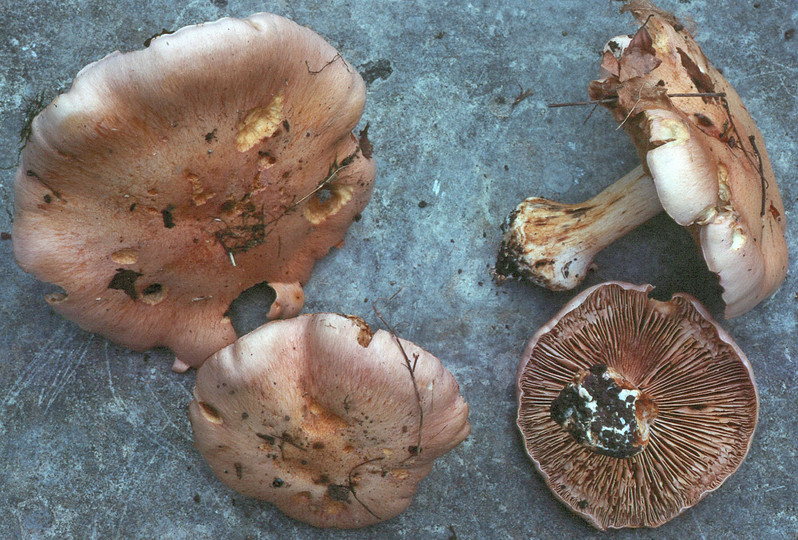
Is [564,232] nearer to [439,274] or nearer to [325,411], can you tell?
[439,274]

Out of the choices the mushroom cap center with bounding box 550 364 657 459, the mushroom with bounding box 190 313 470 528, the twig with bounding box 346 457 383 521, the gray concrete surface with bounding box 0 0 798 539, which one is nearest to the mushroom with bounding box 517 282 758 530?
the mushroom cap center with bounding box 550 364 657 459

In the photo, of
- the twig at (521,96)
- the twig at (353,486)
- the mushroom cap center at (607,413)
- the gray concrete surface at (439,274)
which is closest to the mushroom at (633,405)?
the mushroom cap center at (607,413)

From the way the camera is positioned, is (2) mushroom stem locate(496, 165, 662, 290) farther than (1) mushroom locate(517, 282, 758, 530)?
Yes

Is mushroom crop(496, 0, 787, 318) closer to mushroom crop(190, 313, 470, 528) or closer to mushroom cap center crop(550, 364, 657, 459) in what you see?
mushroom cap center crop(550, 364, 657, 459)

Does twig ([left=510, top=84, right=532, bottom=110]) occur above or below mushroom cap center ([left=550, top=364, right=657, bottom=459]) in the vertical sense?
above

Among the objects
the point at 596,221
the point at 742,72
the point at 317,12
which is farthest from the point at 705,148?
the point at 317,12

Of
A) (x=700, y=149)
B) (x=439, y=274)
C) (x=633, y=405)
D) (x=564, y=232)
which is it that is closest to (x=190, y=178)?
(x=439, y=274)

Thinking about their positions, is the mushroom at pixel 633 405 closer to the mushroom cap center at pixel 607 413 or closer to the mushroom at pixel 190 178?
the mushroom cap center at pixel 607 413
